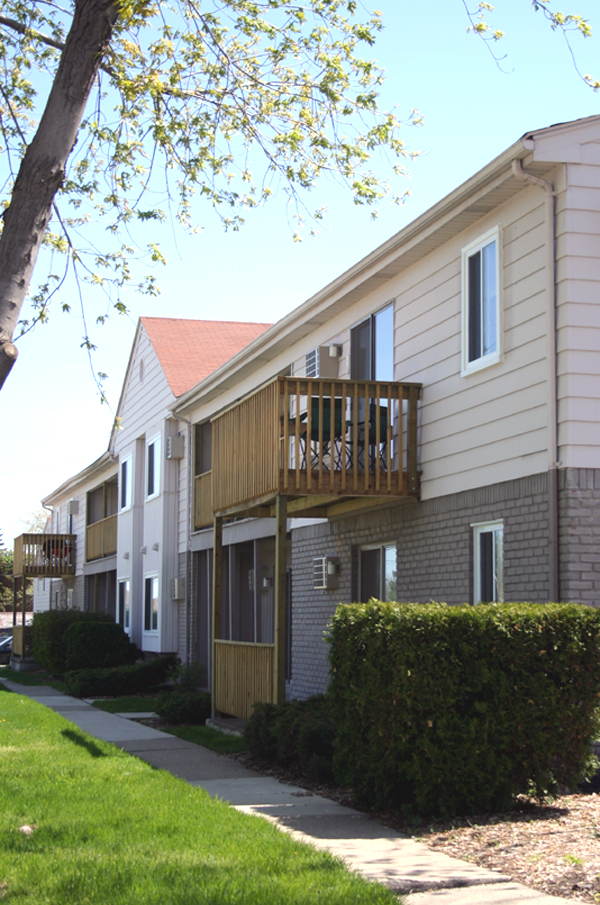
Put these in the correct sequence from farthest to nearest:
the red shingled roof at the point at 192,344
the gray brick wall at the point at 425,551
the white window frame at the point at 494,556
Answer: the red shingled roof at the point at 192,344, the white window frame at the point at 494,556, the gray brick wall at the point at 425,551

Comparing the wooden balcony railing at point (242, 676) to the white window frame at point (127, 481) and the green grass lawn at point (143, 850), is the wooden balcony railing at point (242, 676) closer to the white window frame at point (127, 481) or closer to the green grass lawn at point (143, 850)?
the green grass lawn at point (143, 850)

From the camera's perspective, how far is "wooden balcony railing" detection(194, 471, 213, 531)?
58.9 ft

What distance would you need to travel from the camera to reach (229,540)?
18.3m

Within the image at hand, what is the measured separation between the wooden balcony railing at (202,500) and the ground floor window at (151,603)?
4151 mm

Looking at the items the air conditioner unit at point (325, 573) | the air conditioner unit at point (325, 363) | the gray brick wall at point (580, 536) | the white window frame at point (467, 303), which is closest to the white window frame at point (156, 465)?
the air conditioner unit at point (325, 573)

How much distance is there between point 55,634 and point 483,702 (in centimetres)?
1872

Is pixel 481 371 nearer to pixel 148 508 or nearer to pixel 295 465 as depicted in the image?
pixel 295 465

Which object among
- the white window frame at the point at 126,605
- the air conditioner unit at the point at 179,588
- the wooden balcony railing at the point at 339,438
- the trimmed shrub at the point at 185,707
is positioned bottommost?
the trimmed shrub at the point at 185,707

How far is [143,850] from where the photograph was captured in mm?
5910

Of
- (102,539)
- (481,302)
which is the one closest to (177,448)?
(102,539)

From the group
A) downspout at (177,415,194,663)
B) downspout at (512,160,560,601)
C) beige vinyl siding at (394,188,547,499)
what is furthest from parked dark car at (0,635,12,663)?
downspout at (512,160,560,601)

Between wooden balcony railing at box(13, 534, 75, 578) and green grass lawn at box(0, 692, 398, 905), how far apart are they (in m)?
25.0

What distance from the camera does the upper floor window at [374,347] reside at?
12750 millimetres

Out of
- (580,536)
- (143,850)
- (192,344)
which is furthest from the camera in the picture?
(192,344)
